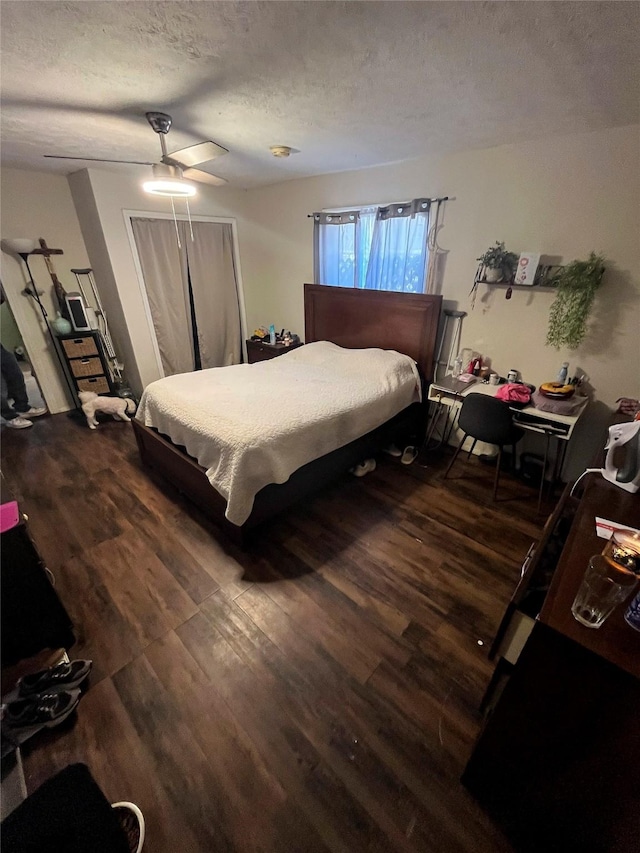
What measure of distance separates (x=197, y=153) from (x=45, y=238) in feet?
8.67

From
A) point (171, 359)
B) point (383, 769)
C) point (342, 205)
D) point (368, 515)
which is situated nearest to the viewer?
point (383, 769)

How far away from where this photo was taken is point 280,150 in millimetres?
2463

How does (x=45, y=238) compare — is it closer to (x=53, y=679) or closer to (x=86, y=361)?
(x=86, y=361)

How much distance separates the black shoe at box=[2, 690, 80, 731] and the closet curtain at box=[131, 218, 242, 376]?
3.41 meters

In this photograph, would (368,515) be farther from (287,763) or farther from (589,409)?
(589,409)

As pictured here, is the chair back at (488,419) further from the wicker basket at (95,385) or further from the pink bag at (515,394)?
the wicker basket at (95,385)

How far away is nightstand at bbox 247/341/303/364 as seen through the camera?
400cm

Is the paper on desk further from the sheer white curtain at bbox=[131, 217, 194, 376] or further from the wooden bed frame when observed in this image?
the sheer white curtain at bbox=[131, 217, 194, 376]

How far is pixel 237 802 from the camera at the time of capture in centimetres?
114

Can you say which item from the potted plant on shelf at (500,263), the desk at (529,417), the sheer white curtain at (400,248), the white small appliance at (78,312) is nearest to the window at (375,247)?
the sheer white curtain at (400,248)

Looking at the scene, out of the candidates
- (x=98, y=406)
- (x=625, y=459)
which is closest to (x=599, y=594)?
(x=625, y=459)

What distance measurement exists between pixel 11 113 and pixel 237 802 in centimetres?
338

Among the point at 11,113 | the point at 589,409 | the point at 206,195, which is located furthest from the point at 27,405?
the point at 589,409

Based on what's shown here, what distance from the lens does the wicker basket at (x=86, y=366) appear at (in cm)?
358
